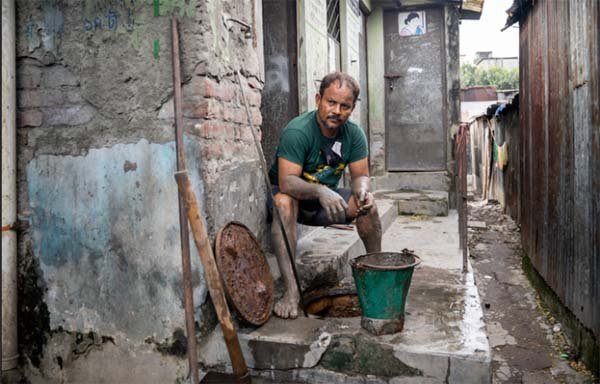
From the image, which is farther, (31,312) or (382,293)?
(31,312)

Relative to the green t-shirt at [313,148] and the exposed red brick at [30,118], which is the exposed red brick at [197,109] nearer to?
the green t-shirt at [313,148]

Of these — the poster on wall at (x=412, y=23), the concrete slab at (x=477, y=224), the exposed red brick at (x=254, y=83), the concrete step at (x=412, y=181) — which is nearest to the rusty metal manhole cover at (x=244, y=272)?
the exposed red brick at (x=254, y=83)

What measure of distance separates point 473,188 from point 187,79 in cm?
1590

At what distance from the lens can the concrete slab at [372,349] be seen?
2.35 meters

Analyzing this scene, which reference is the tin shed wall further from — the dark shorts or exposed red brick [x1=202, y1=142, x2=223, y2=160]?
exposed red brick [x1=202, y1=142, x2=223, y2=160]

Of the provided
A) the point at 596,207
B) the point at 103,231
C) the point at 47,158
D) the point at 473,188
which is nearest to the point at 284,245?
the point at 103,231

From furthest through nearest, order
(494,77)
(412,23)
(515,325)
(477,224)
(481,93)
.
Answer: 1. (494,77)
2. (481,93)
3. (477,224)
4. (412,23)
5. (515,325)

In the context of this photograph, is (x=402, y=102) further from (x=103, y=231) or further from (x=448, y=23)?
(x=103, y=231)

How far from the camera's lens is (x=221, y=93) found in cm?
279

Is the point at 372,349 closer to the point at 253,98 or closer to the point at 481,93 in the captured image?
the point at 253,98

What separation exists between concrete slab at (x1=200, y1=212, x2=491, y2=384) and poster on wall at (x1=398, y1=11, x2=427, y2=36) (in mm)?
6118

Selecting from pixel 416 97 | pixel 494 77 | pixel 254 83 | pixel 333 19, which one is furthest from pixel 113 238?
pixel 494 77

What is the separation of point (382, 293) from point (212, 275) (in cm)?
84

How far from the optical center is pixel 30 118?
280 centimetres
